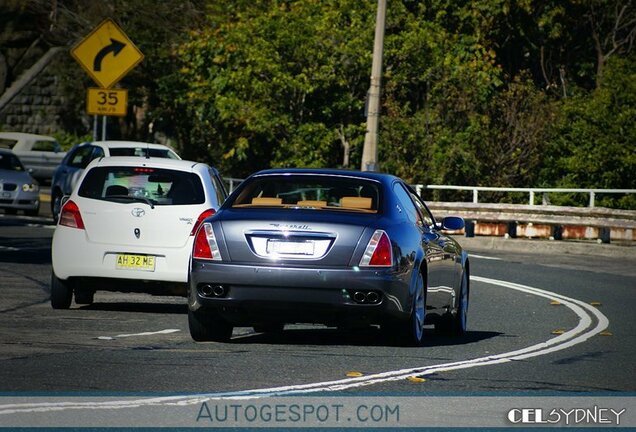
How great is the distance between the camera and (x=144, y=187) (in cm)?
1598

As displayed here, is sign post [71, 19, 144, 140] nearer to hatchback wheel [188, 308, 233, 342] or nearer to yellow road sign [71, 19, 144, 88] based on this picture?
yellow road sign [71, 19, 144, 88]

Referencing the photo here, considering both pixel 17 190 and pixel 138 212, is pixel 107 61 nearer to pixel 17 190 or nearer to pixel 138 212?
pixel 17 190

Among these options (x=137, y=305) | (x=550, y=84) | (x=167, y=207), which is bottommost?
(x=137, y=305)

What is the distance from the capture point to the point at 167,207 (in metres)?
15.6

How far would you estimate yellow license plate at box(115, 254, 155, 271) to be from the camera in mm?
15250

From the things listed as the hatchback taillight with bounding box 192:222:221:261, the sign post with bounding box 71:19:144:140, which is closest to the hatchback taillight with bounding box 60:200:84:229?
the hatchback taillight with bounding box 192:222:221:261

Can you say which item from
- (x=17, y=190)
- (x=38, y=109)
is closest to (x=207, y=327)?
(x=17, y=190)

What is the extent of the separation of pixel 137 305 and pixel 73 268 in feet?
5.50

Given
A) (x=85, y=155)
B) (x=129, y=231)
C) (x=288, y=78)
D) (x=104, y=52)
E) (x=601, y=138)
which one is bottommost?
(x=129, y=231)

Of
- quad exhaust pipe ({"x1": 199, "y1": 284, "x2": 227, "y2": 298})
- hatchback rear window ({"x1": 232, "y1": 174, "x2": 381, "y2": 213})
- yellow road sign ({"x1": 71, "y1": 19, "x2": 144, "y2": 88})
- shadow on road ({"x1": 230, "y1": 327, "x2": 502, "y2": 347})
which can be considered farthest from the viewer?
yellow road sign ({"x1": 71, "y1": 19, "x2": 144, "y2": 88})

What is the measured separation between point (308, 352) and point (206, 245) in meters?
1.18

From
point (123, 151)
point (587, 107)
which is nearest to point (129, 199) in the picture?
point (123, 151)

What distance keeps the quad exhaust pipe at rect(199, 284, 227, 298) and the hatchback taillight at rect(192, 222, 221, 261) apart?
0.22 m

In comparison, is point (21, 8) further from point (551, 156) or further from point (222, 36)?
point (551, 156)
